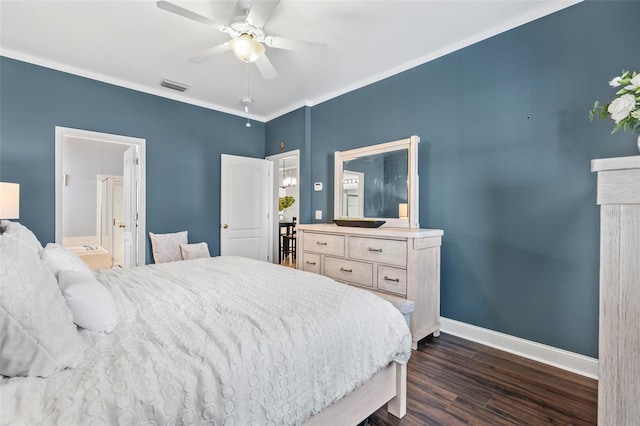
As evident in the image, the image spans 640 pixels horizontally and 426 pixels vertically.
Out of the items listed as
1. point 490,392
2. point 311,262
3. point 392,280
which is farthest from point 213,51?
point 490,392

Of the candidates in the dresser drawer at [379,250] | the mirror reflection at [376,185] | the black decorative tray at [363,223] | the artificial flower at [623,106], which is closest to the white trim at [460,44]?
the mirror reflection at [376,185]

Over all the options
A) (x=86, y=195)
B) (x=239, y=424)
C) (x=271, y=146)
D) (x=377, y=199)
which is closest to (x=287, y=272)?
(x=239, y=424)

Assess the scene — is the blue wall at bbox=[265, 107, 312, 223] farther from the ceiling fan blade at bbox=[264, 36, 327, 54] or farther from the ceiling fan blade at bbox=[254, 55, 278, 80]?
the ceiling fan blade at bbox=[264, 36, 327, 54]

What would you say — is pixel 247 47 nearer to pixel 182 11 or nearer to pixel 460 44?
pixel 182 11

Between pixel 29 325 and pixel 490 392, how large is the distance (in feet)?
7.73

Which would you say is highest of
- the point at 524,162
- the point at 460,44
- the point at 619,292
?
the point at 460,44

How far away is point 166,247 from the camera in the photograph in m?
3.75

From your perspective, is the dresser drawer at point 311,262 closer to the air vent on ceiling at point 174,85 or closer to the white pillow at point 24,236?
the white pillow at point 24,236

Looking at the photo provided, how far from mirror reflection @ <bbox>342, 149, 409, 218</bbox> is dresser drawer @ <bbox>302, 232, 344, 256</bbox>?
0.56m

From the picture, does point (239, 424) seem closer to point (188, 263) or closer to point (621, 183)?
point (621, 183)

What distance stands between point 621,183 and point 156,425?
157cm

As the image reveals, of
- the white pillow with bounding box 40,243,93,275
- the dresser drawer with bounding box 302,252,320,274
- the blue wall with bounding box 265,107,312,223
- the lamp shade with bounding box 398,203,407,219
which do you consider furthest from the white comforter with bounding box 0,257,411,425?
the blue wall with bounding box 265,107,312,223

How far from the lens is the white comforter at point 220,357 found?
77 centimetres

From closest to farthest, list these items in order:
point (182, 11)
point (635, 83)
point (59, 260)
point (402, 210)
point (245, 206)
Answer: point (635, 83)
point (59, 260)
point (182, 11)
point (402, 210)
point (245, 206)
